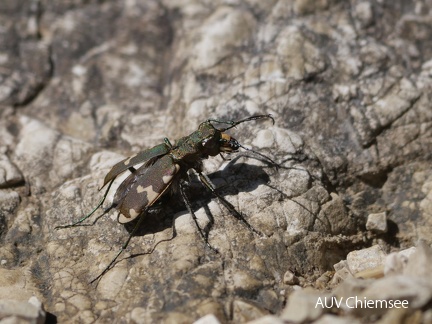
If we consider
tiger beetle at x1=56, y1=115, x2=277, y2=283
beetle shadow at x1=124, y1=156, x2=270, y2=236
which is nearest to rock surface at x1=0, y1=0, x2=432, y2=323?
beetle shadow at x1=124, y1=156, x2=270, y2=236

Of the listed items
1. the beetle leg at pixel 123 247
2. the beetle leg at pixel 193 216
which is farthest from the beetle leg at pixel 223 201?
the beetle leg at pixel 123 247

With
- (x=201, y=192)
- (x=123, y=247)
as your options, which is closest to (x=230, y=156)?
(x=201, y=192)

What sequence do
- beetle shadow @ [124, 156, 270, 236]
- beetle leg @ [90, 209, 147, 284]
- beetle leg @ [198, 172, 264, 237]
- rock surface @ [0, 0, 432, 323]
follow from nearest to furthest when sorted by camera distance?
rock surface @ [0, 0, 432, 323] → beetle leg @ [90, 209, 147, 284] → beetle leg @ [198, 172, 264, 237] → beetle shadow @ [124, 156, 270, 236]

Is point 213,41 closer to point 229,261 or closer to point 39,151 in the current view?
point 39,151

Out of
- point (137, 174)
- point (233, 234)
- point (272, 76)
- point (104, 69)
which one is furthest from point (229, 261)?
point (104, 69)

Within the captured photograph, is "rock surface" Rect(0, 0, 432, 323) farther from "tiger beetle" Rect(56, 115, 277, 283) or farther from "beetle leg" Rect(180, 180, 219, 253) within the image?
"tiger beetle" Rect(56, 115, 277, 283)

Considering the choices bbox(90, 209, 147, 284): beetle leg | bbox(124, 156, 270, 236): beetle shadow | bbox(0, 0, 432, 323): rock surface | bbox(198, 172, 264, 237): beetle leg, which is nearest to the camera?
bbox(0, 0, 432, 323): rock surface

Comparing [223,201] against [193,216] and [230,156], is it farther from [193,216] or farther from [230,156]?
[230,156]
